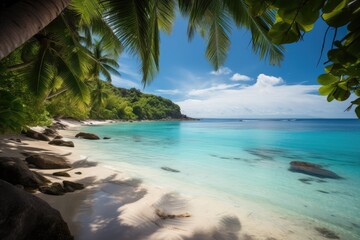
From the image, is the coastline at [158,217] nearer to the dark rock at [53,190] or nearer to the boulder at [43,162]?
the dark rock at [53,190]

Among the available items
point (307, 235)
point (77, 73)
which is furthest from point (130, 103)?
point (307, 235)

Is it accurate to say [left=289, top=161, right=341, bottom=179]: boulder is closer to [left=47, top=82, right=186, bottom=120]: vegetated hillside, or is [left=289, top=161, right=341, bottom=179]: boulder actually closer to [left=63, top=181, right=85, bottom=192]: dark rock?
[left=63, top=181, right=85, bottom=192]: dark rock

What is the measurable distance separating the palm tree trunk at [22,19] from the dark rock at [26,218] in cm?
163

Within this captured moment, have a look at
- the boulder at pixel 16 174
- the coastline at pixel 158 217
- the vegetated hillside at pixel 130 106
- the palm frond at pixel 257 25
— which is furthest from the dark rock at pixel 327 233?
the vegetated hillside at pixel 130 106

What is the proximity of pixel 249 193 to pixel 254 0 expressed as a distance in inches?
278

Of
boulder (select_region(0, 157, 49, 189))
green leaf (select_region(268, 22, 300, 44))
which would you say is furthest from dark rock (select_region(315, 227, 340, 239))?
boulder (select_region(0, 157, 49, 189))

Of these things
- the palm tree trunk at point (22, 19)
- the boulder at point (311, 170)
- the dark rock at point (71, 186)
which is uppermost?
the palm tree trunk at point (22, 19)

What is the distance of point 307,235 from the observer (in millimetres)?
4324

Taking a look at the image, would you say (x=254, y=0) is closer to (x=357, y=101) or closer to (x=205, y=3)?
(x=357, y=101)

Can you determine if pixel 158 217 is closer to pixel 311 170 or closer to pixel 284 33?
pixel 284 33

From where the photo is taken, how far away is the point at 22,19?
2.08 m

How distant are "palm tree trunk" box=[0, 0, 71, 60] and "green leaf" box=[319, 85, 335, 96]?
2.35m

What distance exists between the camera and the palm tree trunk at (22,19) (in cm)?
196

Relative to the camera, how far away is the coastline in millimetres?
3582
